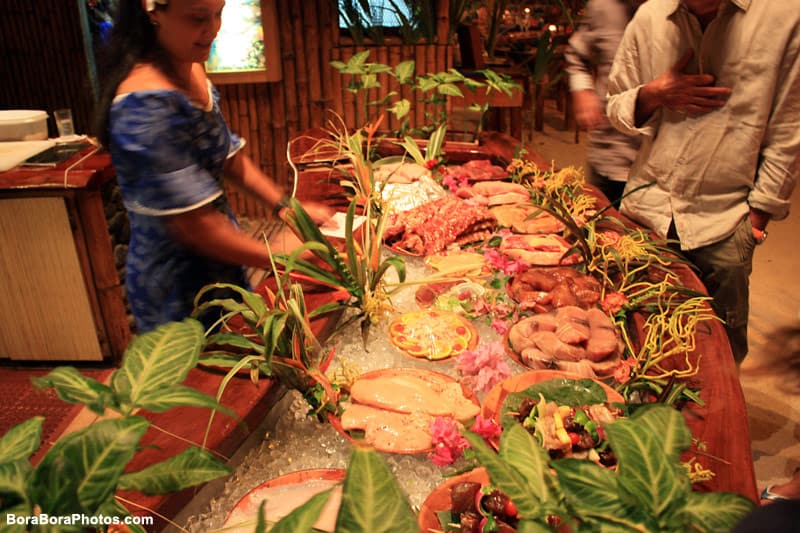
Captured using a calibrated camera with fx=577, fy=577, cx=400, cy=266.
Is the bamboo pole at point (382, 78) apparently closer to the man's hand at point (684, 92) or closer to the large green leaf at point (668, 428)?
the man's hand at point (684, 92)

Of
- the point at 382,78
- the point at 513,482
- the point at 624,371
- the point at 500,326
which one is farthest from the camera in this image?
the point at 382,78

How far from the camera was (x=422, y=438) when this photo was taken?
1.35 metres

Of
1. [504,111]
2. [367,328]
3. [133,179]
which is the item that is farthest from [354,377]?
[504,111]

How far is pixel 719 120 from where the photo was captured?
6.95 feet

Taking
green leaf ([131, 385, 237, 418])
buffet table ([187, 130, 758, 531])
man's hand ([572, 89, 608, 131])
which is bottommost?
buffet table ([187, 130, 758, 531])

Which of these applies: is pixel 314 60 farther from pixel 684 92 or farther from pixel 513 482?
pixel 513 482

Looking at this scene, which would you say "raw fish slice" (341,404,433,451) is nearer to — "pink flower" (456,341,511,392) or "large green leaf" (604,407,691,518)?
"pink flower" (456,341,511,392)

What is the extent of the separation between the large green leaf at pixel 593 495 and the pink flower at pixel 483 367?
2.66ft

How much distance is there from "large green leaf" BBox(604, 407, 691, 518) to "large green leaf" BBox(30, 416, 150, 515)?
628 millimetres

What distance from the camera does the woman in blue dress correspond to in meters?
1.58

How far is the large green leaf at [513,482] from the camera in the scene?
0.73m

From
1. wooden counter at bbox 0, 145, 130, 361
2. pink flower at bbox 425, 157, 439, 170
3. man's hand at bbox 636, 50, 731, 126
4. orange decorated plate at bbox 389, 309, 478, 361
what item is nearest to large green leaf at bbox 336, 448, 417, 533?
orange decorated plate at bbox 389, 309, 478, 361

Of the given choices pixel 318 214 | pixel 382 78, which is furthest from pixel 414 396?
pixel 382 78

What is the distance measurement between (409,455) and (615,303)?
0.90 meters
